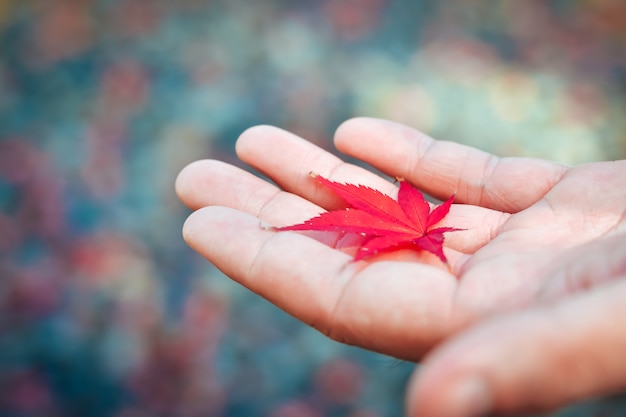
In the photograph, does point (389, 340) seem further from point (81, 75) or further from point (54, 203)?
point (81, 75)

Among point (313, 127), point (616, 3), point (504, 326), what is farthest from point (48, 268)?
point (616, 3)

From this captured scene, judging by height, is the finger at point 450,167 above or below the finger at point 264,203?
above

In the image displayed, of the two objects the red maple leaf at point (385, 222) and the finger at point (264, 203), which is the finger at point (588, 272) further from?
the finger at point (264, 203)

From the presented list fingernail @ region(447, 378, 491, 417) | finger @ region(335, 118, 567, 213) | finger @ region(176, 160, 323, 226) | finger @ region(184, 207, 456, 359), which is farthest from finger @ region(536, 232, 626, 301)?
finger @ region(176, 160, 323, 226)

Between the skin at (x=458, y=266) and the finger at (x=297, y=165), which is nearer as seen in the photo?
the skin at (x=458, y=266)

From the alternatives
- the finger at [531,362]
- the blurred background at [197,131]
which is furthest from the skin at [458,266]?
the blurred background at [197,131]

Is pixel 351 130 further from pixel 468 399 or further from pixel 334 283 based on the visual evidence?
Result: pixel 468 399

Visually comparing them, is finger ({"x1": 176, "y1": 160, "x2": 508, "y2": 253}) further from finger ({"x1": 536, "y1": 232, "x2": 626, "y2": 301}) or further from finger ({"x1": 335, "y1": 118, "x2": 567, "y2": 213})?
finger ({"x1": 536, "y1": 232, "x2": 626, "y2": 301})

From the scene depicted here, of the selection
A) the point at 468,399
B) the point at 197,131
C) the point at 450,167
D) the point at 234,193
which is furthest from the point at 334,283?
the point at 197,131
